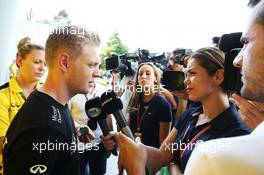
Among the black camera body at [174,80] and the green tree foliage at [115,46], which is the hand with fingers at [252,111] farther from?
the green tree foliage at [115,46]

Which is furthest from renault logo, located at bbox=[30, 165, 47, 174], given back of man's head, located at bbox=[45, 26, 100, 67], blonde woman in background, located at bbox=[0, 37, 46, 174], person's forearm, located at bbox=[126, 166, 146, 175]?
blonde woman in background, located at bbox=[0, 37, 46, 174]

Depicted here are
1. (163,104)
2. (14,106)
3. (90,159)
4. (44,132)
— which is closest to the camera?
(44,132)

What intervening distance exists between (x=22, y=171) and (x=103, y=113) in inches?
17.0

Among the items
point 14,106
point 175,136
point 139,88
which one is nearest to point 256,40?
point 175,136

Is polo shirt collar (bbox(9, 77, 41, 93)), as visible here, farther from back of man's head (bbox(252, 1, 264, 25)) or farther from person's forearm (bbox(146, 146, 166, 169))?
back of man's head (bbox(252, 1, 264, 25))

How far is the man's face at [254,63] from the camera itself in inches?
27.2

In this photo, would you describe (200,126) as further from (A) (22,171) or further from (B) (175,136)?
(A) (22,171)

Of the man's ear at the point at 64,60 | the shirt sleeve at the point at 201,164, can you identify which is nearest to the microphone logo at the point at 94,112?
the man's ear at the point at 64,60

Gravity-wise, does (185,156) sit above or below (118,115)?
below

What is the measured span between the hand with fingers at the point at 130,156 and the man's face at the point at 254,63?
45cm

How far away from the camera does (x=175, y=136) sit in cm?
141

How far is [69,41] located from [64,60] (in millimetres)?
75

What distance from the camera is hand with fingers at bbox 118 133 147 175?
960mm

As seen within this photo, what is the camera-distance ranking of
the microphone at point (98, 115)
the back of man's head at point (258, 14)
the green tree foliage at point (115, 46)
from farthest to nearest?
the green tree foliage at point (115, 46)
the microphone at point (98, 115)
the back of man's head at point (258, 14)
